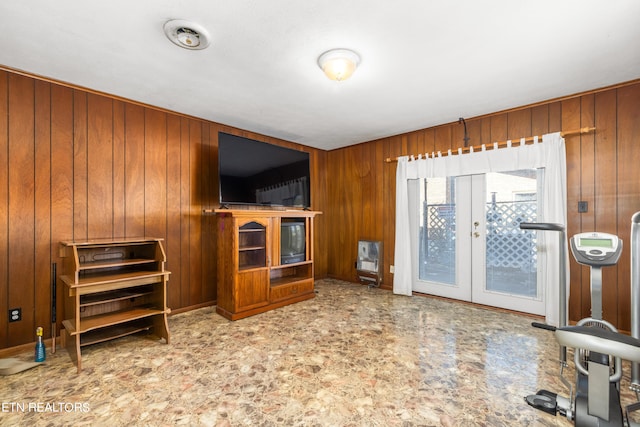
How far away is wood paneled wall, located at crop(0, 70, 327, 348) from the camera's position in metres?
2.45

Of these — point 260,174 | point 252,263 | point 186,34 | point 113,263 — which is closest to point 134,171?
point 113,263

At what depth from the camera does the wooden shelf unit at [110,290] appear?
7.54ft

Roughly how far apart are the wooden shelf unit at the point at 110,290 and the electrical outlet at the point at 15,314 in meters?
0.32

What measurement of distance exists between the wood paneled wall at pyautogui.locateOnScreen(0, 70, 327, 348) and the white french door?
113 inches

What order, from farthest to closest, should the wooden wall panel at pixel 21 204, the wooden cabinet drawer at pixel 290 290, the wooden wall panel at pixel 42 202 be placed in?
the wooden cabinet drawer at pixel 290 290
the wooden wall panel at pixel 42 202
the wooden wall panel at pixel 21 204

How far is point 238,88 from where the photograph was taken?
2779 millimetres

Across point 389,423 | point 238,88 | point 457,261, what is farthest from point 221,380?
point 457,261

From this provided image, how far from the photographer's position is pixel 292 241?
4.02 m

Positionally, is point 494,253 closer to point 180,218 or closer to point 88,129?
point 180,218

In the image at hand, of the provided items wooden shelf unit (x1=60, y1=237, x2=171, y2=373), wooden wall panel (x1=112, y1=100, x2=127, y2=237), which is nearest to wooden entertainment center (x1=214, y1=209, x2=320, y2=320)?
wooden shelf unit (x1=60, y1=237, x2=171, y2=373)

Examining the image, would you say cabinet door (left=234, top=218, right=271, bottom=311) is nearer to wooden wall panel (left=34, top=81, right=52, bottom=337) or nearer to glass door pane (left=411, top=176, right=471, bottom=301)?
wooden wall panel (left=34, top=81, right=52, bottom=337)

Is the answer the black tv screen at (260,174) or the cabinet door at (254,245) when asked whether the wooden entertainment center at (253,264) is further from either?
the black tv screen at (260,174)

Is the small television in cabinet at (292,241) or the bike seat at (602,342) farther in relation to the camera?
the small television in cabinet at (292,241)

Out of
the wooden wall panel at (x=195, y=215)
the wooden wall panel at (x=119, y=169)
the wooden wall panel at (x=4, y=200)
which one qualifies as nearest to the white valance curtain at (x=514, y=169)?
the wooden wall panel at (x=195, y=215)
